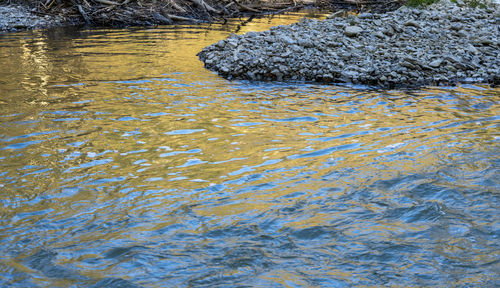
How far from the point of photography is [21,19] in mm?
18719

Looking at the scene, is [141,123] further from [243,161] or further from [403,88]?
[403,88]

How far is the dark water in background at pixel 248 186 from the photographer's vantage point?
401 centimetres

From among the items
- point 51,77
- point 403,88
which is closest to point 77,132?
point 51,77

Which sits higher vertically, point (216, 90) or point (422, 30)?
point (422, 30)

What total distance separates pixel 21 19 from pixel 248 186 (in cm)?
1652

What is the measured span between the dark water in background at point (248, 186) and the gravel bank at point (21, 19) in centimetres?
→ 938

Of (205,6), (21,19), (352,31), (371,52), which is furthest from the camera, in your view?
(205,6)

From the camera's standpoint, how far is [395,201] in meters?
5.14

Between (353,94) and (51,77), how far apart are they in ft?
21.7

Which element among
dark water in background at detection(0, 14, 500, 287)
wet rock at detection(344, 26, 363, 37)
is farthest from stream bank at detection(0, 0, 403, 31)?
dark water in background at detection(0, 14, 500, 287)

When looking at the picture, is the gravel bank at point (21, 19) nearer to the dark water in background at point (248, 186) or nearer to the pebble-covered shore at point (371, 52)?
the pebble-covered shore at point (371, 52)

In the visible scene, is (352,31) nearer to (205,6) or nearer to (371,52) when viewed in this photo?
(371,52)

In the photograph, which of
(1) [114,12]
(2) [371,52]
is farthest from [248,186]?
(1) [114,12]

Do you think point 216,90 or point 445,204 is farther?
point 216,90
